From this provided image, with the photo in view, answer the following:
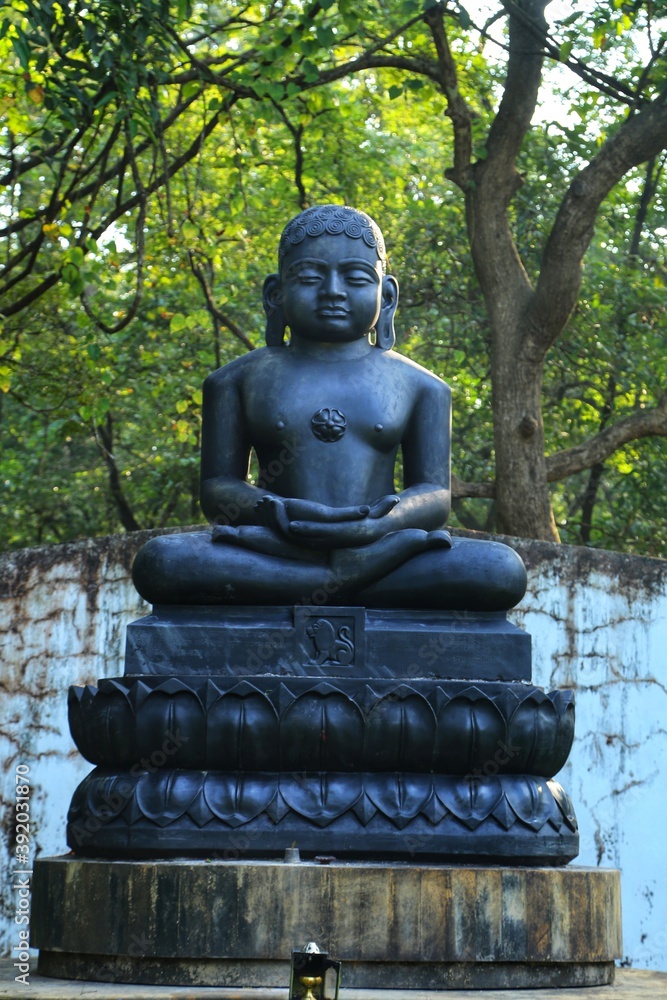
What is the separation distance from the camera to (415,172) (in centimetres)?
1145

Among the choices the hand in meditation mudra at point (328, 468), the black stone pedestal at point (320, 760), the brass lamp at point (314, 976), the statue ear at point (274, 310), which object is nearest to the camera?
the brass lamp at point (314, 976)

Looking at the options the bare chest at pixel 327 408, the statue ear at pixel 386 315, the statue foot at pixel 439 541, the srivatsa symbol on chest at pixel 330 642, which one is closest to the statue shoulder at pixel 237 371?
the bare chest at pixel 327 408

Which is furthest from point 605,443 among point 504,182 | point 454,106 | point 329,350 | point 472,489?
point 329,350

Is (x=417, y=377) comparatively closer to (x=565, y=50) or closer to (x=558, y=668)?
(x=558, y=668)

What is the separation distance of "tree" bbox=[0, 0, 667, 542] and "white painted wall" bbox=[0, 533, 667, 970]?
130 cm

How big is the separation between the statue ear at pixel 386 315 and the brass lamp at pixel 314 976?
8.83ft

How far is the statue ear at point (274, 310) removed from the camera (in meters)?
5.45

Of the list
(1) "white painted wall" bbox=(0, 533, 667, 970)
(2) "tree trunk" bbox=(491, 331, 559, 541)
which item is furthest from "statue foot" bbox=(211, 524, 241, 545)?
(2) "tree trunk" bbox=(491, 331, 559, 541)

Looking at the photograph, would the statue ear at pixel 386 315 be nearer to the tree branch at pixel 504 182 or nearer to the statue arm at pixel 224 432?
the statue arm at pixel 224 432

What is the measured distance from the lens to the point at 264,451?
5.21 meters

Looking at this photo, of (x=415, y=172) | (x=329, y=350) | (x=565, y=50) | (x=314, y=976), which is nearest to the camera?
(x=314, y=976)

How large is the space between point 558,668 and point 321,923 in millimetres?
3677

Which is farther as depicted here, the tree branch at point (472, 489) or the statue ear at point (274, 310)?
the tree branch at point (472, 489)

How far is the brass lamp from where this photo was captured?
335cm
